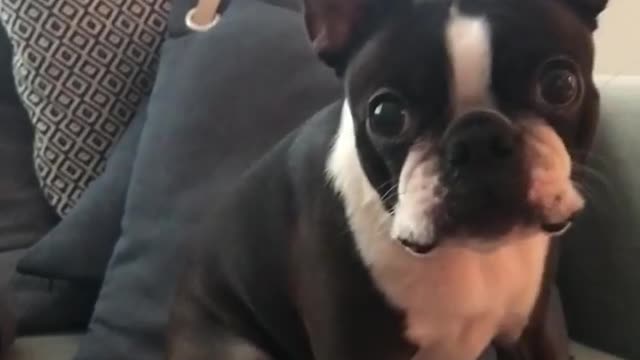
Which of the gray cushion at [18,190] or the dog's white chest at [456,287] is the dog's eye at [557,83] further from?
the gray cushion at [18,190]

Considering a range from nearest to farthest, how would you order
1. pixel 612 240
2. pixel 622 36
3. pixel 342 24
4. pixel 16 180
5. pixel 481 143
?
pixel 481 143 → pixel 342 24 → pixel 612 240 → pixel 622 36 → pixel 16 180

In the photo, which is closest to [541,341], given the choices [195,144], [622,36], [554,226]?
[554,226]

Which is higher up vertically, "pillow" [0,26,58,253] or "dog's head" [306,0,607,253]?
"dog's head" [306,0,607,253]

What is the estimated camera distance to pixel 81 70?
81.7 inches

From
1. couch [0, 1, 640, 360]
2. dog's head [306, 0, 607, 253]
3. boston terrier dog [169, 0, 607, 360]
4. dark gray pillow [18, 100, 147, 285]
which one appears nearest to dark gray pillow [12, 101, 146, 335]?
dark gray pillow [18, 100, 147, 285]

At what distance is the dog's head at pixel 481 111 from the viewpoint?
1.15m

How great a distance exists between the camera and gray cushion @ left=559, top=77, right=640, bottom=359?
1.60 meters

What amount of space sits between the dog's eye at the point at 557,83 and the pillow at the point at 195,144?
1.98ft

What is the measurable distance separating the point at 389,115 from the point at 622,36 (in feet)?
3.12

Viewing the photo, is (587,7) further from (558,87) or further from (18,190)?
(18,190)

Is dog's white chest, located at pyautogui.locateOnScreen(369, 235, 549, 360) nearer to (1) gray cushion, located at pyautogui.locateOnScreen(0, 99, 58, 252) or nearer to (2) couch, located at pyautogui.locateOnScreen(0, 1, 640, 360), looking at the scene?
(2) couch, located at pyautogui.locateOnScreen(0, 1, 640, 360)

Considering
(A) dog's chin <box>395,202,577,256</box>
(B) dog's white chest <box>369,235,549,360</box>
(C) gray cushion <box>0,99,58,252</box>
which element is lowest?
(C) gray cushion <box>0,99,58,252</box>

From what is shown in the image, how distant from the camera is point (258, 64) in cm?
184

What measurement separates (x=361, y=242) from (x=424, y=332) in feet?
0.36
